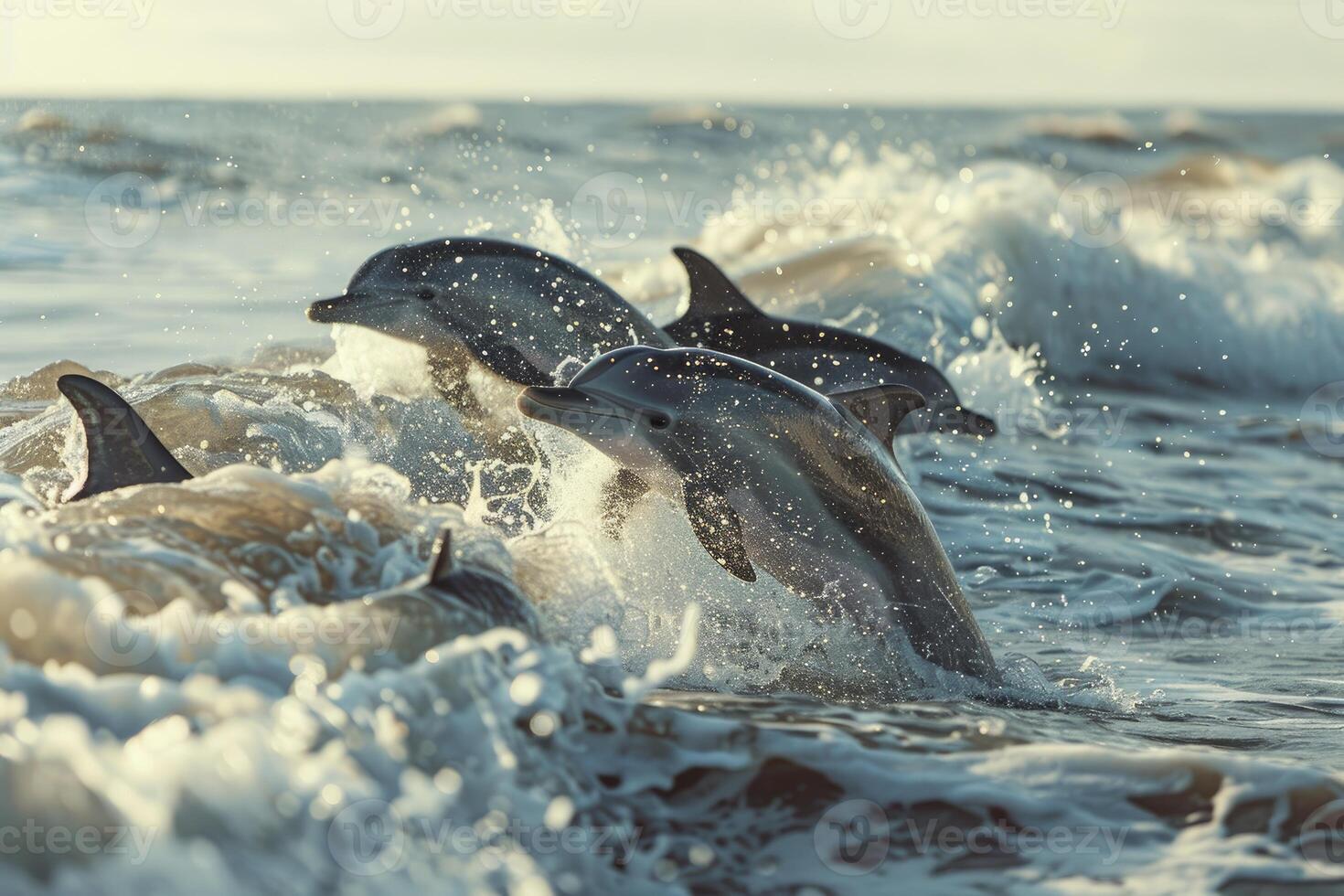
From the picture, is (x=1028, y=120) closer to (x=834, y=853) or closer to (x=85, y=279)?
(x=85, y=279)

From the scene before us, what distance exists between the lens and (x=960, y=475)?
1116cm

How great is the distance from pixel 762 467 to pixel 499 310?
8.03ft

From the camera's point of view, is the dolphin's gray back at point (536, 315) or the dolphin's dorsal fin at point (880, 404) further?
the dolphin's gray back at point (536, 315)

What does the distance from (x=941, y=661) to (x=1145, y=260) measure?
52.2 ft

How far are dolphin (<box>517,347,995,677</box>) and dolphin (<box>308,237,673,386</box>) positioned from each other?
1.74 m

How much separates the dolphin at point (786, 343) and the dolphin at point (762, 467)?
300cm

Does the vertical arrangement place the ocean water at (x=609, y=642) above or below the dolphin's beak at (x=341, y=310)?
below

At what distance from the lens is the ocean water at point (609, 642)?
3600mm

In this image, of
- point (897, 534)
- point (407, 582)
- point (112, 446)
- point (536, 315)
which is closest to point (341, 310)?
point (536, 315)

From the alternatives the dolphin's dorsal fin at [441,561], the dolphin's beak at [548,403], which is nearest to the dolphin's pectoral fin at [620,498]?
the dolphin's beak at [548,403]

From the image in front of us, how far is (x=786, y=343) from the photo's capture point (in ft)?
29.7

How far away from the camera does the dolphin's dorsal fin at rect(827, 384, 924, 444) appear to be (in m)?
6.25

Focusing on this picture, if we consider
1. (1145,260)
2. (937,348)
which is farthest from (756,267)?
(1145,260)

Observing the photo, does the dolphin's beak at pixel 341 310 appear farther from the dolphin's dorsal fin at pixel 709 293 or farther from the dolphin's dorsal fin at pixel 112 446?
the dolphin's dorsal fin at pixel 112 446
